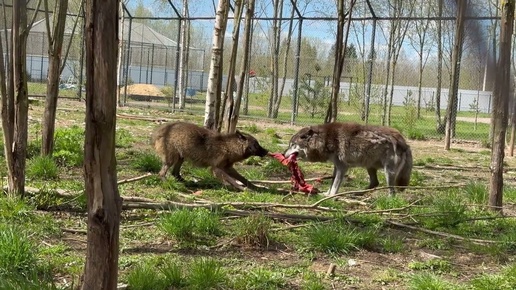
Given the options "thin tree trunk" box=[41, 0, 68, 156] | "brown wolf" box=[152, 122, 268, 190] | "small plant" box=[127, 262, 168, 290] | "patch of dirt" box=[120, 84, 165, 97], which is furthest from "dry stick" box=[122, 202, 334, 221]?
"patch of dirt" box=[120, 84, 165, 97]

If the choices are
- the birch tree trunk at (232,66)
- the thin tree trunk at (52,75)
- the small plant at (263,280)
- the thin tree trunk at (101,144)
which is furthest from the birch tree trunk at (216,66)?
the thin tree trunk at (101,144)

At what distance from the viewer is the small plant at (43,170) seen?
887cm

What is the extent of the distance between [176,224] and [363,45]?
23.1m

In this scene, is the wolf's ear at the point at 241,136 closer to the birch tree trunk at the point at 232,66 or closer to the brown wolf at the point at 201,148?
the brown wolf at the point at 201,148

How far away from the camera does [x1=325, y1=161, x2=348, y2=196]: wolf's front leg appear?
9.80 metres

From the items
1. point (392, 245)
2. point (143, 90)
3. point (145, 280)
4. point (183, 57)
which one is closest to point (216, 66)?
point (392, 245)

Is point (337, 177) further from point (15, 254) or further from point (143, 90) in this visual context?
point (143, 90)

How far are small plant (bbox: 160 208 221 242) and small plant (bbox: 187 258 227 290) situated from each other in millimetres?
1106

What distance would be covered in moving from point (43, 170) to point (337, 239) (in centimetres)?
482

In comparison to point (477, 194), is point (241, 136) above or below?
above

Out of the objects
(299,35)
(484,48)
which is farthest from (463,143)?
(484,48)

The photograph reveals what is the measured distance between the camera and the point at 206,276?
4863 millimetres

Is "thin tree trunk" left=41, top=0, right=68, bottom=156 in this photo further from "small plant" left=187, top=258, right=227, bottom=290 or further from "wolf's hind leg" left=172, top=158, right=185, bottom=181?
"small plant" left=187, top=258, right=227, bottom=290

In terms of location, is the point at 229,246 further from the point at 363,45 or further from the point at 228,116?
the point at 363,45
